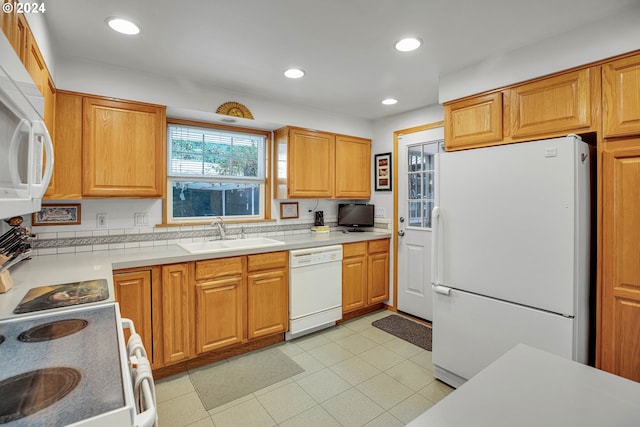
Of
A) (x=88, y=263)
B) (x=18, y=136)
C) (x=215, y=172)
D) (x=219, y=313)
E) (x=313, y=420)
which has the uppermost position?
(x=215, y=172)

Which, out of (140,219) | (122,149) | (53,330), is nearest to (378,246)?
(140,219)

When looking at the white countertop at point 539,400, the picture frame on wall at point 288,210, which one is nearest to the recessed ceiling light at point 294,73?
the picture frame on wall at point 288,210

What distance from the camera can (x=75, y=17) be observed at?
5.82 feet

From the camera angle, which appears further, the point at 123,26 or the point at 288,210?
the point at 288,210

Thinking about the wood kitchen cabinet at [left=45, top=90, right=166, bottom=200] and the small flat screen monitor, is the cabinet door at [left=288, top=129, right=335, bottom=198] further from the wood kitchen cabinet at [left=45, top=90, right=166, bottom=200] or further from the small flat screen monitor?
the wood kitchen cabinet at [left=45, top=90, right=166, bottom=200]

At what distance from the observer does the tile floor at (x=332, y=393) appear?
6.40 feet

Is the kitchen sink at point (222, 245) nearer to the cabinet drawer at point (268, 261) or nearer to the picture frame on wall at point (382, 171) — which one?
the cabinet drawer at point (268, 261)

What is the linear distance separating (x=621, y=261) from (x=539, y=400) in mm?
1380

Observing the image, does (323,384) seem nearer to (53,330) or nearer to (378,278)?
(378,278)

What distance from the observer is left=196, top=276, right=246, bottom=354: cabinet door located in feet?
8.18

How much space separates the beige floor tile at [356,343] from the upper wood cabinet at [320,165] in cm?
146

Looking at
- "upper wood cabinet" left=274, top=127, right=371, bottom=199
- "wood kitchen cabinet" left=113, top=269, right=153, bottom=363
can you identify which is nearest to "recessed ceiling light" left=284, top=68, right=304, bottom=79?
"upper wood cabinet" left=274, top=127, right=371, bottom=199

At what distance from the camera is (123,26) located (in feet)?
6.11

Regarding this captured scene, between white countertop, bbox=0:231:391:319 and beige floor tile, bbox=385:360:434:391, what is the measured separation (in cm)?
125
